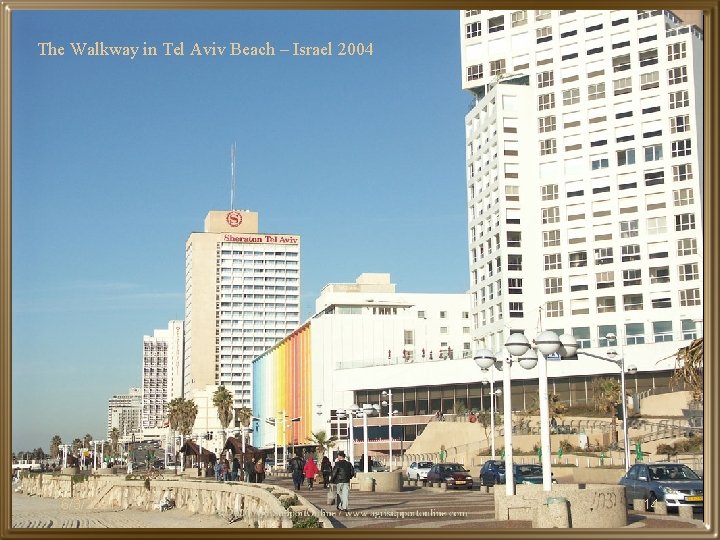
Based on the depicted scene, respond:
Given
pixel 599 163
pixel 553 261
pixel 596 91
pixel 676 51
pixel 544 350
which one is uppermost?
pixel 676 51

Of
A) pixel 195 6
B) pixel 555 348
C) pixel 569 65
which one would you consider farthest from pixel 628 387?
pixel 195 6

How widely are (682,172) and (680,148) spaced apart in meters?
2.12

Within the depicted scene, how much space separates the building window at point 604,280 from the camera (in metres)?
87.3

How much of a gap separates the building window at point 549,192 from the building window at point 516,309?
994 cm

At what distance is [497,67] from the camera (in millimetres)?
93125

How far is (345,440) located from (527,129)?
38317 mm

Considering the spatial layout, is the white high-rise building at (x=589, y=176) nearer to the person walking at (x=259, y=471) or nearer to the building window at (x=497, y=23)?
the building window at (x=497, y=23)

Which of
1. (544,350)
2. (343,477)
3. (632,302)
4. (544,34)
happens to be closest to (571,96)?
(544,34)

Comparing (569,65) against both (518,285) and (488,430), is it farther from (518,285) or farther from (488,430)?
(488,430)

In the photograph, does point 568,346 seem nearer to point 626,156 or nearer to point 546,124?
point 626,156

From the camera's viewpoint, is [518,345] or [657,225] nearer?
[518,345]

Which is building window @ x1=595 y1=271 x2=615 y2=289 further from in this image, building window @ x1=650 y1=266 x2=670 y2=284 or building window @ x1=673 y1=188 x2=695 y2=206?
building window @ x1=673 y1=188 x2=695 y2=206

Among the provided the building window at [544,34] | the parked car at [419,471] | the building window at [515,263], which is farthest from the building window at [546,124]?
the parked car at [419,471]

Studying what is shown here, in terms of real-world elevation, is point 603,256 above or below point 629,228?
below
